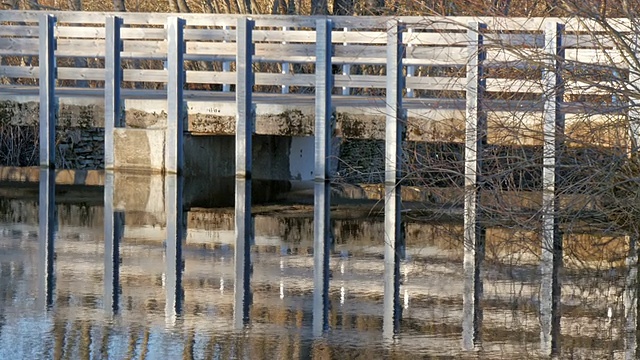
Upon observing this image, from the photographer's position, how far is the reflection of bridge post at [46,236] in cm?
840

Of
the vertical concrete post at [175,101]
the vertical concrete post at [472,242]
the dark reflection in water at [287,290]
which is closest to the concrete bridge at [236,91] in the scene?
the vertical concrete post at [175,101]

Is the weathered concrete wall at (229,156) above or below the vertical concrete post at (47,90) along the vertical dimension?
below

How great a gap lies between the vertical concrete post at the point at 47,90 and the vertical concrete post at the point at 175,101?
1.53 m

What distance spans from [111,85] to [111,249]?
617cm

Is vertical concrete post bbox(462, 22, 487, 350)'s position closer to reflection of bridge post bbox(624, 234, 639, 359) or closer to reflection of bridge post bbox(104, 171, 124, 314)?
reflection of bridge post bbox(624, 234, 639, 359)

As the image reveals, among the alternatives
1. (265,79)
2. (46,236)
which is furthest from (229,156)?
(46,236)

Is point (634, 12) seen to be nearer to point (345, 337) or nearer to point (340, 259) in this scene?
point (340, 259)

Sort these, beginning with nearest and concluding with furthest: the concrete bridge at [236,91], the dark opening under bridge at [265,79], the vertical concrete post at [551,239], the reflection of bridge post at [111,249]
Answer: the vertical concrete post at [551,239] < the reflection of bridge post at [111,249] < the dark opening under bridge at [265,79] < the concrete bridge at [236,91]

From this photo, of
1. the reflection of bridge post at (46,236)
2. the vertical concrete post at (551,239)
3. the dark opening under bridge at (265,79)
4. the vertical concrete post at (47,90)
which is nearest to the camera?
the vertical concrete post at (551,239)

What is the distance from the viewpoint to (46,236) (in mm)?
11055

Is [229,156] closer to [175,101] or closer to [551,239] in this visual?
[175,101]

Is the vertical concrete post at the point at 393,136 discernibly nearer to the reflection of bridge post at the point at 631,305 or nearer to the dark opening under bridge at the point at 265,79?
the dark opening under bridge at the point at 265,79

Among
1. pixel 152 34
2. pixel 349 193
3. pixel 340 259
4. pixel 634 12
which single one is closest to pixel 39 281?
pixel 340 259

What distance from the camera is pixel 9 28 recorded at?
1769 centimetres
